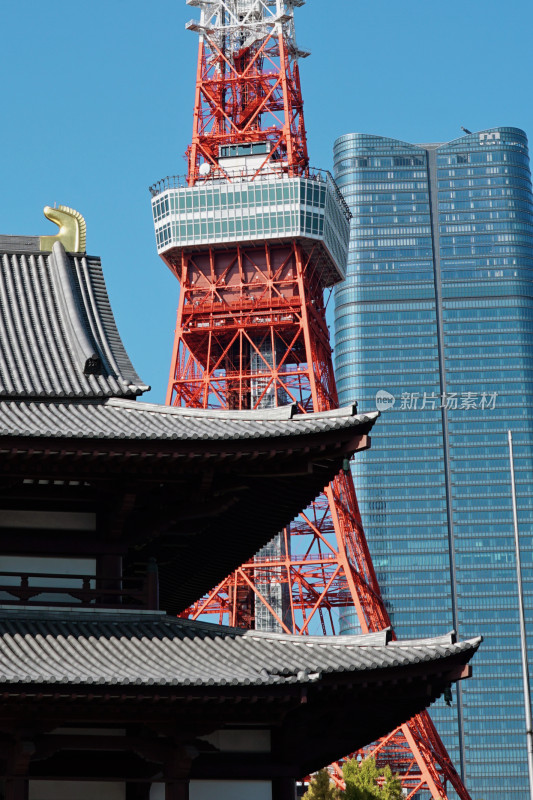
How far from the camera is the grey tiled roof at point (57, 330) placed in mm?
19656

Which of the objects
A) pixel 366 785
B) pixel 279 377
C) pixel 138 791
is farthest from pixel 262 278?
pixel 138 791

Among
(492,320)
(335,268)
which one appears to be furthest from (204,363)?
(492,320)

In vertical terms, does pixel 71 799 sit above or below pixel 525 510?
below

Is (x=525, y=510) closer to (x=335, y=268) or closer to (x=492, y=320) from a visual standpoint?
(x=492, y=320)

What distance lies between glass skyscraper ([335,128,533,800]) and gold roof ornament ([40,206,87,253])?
437ft

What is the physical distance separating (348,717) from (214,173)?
271 feet

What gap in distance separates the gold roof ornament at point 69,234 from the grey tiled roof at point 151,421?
5298 mm

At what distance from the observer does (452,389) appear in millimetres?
174500

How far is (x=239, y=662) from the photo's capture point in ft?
55.7

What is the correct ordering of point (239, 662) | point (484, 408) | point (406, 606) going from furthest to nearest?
point (484, 408) < point (406, 606) < point (239, 662)

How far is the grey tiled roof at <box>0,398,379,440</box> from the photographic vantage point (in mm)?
17234

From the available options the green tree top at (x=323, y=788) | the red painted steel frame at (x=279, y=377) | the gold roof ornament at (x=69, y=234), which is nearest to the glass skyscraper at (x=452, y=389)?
the red painted steel frame at (x=279, y=377)

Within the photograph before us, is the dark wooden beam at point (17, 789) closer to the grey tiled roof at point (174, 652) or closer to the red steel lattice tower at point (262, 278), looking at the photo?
the grey tiled roof at point (174, 652)

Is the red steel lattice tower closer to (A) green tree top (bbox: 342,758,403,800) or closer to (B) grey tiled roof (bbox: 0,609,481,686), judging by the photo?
(A) green tree top (bbox: 342,758,403,800)
